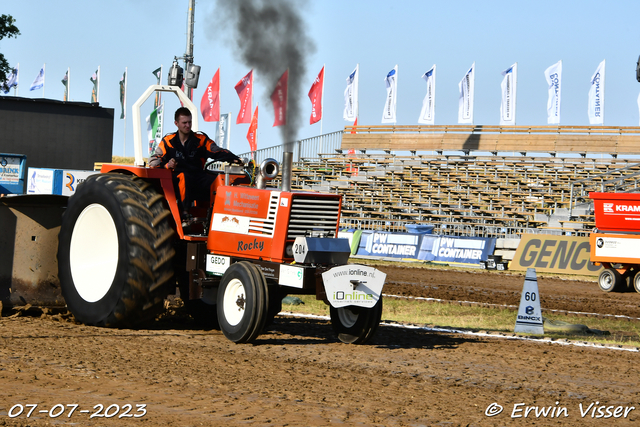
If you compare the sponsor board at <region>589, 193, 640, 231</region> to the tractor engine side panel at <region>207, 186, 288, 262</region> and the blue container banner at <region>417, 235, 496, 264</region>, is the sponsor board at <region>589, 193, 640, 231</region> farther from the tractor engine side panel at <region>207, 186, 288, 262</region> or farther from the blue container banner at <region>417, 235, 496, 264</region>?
the tractor engine side panel at <region>207, 186, 288, 262</region>

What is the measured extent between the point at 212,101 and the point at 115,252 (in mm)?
27789

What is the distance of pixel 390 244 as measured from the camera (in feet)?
Result: 89.2

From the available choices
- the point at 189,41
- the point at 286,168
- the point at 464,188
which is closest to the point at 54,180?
the point at 189,41

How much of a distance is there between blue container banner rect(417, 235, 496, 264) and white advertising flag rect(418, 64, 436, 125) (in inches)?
555

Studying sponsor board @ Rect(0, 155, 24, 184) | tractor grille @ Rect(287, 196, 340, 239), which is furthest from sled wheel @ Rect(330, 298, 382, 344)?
sponsor board @ Rect(0, 155, 24, 184)

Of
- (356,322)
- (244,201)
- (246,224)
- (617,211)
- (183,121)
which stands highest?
(183,121)

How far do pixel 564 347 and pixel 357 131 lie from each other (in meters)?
33.2

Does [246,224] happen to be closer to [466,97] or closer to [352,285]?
[352,285]

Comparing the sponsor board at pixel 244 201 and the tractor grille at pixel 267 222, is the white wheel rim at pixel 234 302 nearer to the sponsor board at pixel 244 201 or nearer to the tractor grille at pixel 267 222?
the tractor grille at pixel 267 222

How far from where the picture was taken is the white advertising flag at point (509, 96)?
36656mm

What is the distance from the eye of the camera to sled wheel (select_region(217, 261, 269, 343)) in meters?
7.34

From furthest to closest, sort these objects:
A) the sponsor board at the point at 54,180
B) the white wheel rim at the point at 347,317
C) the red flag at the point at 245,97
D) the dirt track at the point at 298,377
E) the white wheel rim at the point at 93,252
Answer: the red flag at the point at 245,97, the sponsor board at the point at 54,180, the white wheel rim at the point at 93,252, the white wheel rim at the point at 347,317, the dirt track at the point at 298,377

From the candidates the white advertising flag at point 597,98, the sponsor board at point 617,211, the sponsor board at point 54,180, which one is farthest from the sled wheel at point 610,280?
the white advertising flag at point 597,98

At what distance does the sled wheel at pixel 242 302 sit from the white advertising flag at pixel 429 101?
32.4 m
